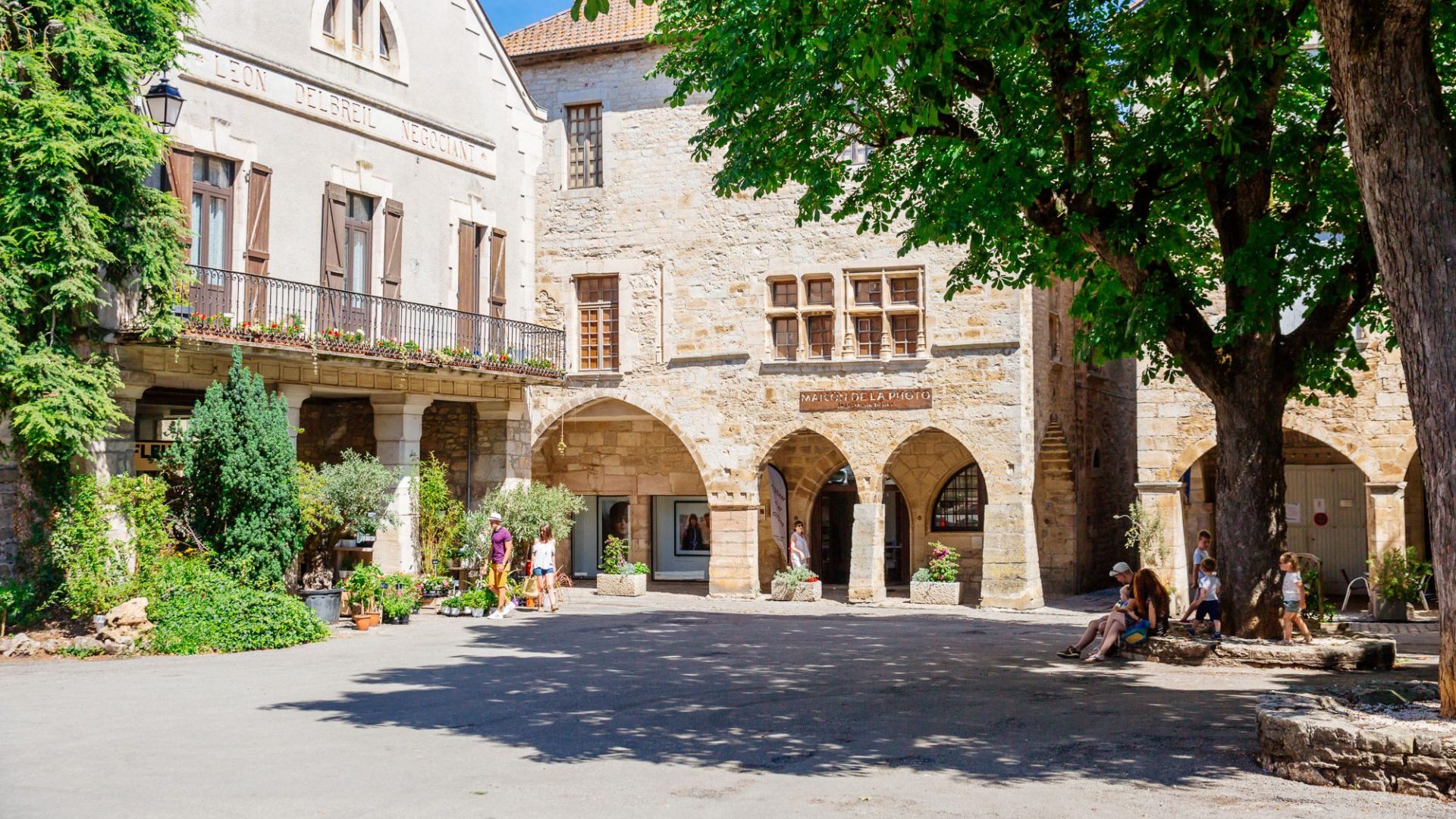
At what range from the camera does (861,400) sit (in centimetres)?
2164

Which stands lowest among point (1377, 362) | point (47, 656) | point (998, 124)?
point (47, 656)

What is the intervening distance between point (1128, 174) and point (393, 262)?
11.4m

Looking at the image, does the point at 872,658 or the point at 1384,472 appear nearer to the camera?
the point at 872,658

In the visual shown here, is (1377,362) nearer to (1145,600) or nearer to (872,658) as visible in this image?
(1145,600)

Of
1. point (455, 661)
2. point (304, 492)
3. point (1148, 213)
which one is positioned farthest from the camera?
point (304, 492)

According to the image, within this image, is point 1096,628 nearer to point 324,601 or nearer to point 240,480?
point 324,601

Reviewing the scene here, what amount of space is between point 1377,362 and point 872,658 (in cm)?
1018

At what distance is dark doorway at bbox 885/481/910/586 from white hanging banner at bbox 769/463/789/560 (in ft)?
7.50

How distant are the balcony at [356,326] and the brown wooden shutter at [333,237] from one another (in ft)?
1.00

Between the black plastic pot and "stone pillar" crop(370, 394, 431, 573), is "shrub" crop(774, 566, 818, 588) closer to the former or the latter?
"stone pillar" crop(370, 394, 431, 573)

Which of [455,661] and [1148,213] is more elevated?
[1148,213]

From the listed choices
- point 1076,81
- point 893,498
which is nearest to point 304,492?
point 1076,81

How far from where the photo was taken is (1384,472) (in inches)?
738

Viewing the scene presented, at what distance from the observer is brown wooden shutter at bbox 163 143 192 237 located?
15.7 metres
